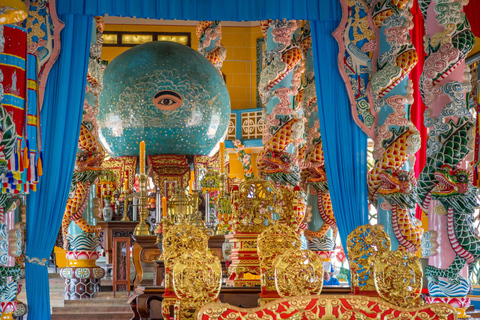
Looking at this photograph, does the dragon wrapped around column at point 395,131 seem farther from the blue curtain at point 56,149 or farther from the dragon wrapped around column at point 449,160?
the blue curtain at point 56,149

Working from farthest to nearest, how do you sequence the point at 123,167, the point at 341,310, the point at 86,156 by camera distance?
1. the point at 123,167
2. the point at 86,156
3. the point at 341,310

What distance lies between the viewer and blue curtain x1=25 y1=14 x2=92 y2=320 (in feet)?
14.3

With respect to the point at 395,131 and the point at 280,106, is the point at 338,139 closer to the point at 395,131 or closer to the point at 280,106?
the point at 395,131

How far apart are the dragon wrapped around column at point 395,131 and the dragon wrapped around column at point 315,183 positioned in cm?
115

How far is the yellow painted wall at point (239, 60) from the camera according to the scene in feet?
39.8

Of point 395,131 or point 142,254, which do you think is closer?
point 395,131

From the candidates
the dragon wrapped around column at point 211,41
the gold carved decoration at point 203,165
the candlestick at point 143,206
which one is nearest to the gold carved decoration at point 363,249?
the candlestick at point 143,206

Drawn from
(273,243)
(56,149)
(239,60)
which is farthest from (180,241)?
(239,60)

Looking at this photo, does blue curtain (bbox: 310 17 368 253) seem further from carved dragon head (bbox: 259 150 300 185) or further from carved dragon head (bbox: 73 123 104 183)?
carved dragon head (bbox: 73 123 104 183)

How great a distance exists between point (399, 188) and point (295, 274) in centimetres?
221

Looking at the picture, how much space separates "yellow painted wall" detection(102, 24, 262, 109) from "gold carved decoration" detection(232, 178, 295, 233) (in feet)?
25.1

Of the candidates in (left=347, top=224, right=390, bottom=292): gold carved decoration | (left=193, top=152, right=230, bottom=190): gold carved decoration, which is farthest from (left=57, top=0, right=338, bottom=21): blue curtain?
(left=347, top=224, right=390, bottom=292): gold carved decoration

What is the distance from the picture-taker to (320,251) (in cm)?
629

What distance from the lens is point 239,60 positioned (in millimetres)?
12219
